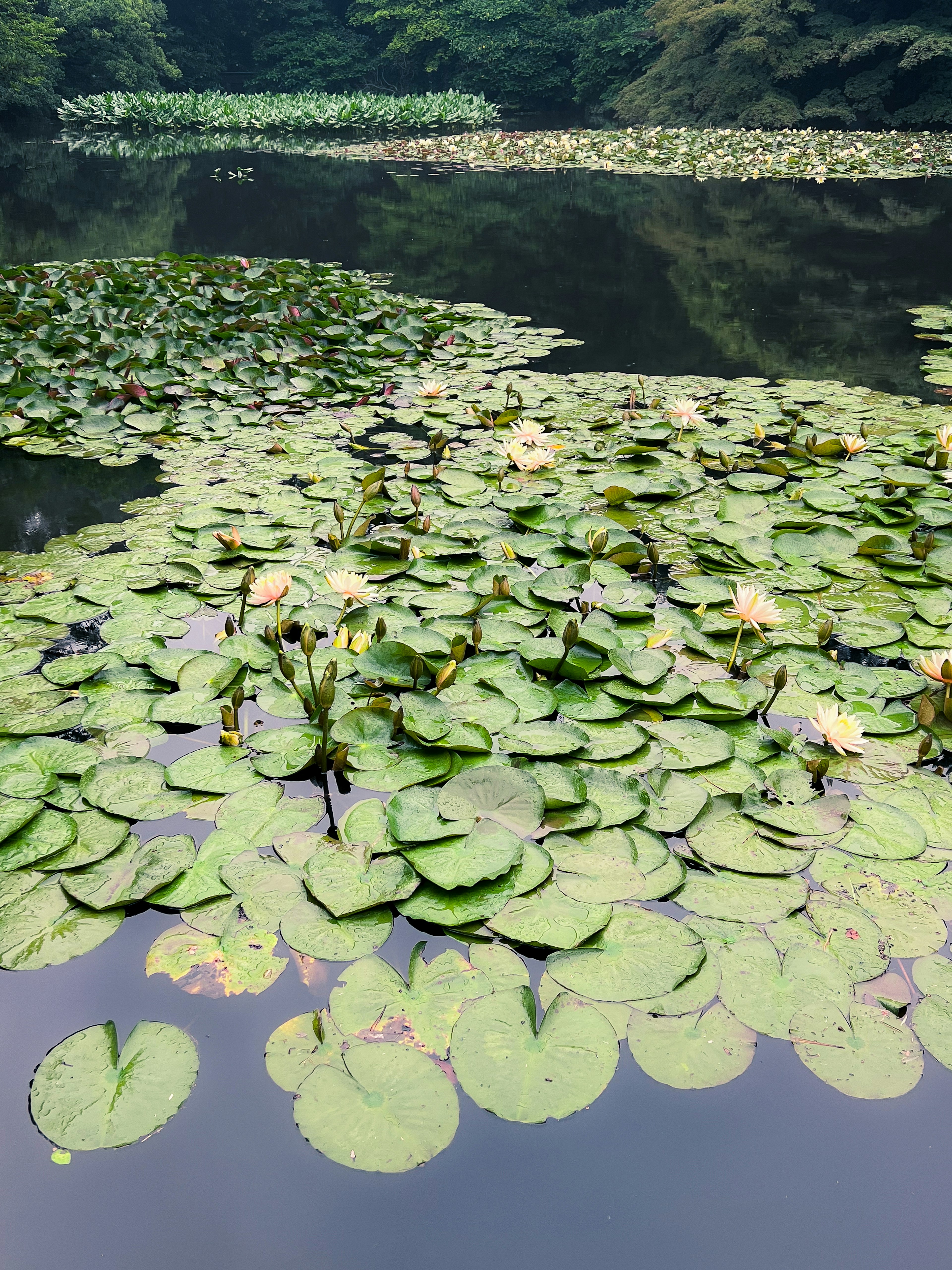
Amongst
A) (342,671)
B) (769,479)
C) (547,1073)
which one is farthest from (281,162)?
(547,1073)

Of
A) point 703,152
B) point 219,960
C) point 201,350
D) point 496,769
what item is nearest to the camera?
point 219,960

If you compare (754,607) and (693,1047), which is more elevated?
(754,607)

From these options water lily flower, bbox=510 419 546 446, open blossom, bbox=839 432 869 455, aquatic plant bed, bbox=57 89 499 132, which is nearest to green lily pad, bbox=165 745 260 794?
water lily flower, bbox=510 419 546 446

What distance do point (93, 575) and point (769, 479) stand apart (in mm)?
2092

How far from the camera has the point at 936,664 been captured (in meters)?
1.60

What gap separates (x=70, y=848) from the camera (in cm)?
133

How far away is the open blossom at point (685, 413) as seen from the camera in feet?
9.65

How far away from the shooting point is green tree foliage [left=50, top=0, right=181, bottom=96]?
58.7 ft

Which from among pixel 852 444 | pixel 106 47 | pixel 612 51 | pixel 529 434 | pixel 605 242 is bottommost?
pixel 852 444

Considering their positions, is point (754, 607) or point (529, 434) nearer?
point (754, 607)

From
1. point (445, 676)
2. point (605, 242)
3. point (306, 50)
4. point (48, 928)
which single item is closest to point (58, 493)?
point (445, 676)

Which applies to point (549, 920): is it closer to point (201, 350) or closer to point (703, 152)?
point (201, 350)

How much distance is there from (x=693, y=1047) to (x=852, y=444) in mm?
2267

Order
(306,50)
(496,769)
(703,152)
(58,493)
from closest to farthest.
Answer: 1. (496,769)
2. (58,493)
3. (703,152)
4. (306,50)
